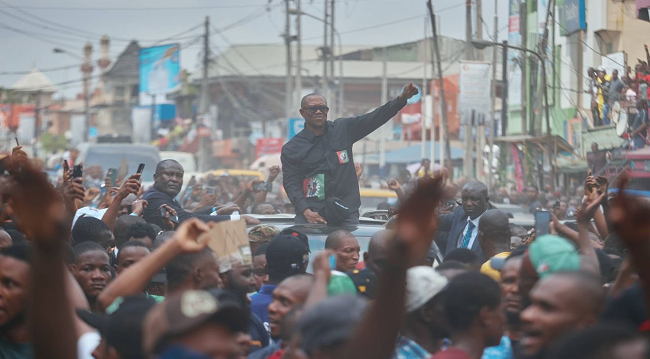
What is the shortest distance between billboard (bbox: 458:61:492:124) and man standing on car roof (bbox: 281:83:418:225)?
16.0m

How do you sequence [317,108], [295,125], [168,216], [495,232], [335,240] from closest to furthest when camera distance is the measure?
1. [335,240]
2. [495,232]
3. [168,216]
4. [317,108]
5. [295,125]

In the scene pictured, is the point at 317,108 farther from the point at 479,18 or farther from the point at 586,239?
the point at 479,18

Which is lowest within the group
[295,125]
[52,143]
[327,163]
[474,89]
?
[327,163]

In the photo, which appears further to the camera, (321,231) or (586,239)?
(321,231)

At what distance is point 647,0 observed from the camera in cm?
1656

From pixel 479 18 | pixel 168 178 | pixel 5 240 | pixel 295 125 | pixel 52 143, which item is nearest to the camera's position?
pixel 5 240

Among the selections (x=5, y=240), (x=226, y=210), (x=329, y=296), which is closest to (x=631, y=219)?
(x=329, y=296)

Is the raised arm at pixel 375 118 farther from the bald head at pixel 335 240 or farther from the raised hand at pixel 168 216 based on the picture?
the bald head at pixel 335 240

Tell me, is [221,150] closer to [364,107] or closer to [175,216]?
[364,107]

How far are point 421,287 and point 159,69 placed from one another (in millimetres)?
64436

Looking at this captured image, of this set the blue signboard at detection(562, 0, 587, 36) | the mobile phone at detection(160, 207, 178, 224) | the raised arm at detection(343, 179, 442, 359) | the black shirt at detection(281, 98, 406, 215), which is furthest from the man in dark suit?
the blue signboard at detection(562, 0, 587, 36)

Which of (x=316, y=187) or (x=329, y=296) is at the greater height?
(x=316, y=187)

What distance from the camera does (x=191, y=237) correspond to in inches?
157

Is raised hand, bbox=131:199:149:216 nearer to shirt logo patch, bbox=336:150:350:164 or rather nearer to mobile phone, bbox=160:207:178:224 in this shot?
mobile phone, bbox=160:207:178:224
